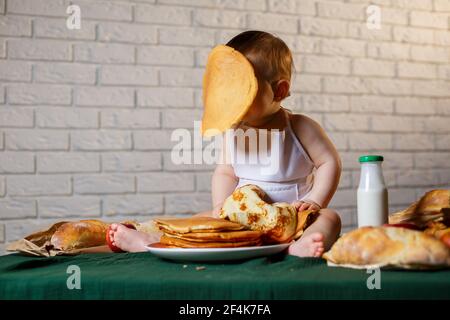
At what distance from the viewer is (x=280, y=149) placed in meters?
1.69

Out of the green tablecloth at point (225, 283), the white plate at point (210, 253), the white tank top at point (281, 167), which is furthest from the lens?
the white tank top at point (281, 167)

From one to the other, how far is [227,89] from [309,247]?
0.45 meters

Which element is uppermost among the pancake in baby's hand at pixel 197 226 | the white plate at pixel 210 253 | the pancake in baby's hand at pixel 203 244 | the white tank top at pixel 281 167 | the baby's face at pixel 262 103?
the baby's face at pixel 262 103

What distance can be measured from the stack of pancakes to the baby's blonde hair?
620 mm

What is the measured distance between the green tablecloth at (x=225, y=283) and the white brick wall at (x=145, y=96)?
4.57 feet

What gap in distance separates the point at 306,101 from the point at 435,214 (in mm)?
1595

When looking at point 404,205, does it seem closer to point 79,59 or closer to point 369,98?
point 369,98

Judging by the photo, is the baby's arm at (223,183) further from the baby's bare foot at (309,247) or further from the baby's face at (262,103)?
the baby's bare foot at (309,247)

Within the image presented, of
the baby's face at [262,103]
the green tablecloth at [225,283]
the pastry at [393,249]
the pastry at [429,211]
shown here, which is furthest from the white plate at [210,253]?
the baby's face at [262,103]

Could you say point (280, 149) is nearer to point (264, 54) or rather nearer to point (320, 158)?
point (320, 158)

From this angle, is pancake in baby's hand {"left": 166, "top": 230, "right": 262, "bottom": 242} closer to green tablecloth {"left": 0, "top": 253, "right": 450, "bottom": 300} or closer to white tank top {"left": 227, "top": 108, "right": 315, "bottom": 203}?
green tablecloth {"left": 0, "top": 253, "right": 450, "bottom": 300}

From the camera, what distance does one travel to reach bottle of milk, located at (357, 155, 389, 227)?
3.25ft

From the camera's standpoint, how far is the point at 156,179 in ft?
7.58

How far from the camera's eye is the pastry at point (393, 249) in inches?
29.0
